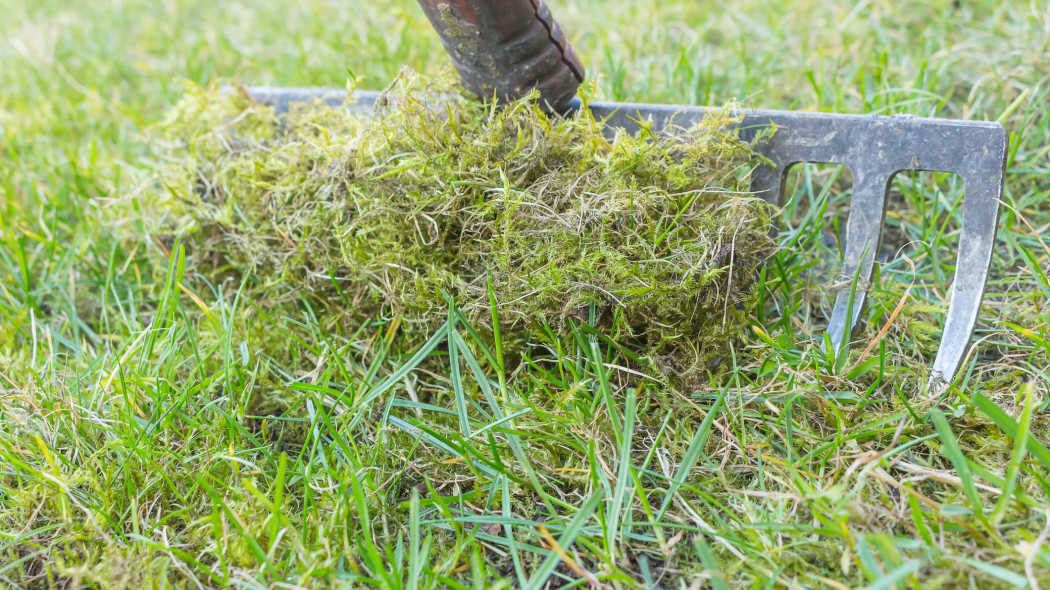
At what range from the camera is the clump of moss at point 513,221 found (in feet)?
4.59

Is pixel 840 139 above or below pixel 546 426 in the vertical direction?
above

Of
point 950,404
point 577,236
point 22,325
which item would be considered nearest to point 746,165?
point 577,236

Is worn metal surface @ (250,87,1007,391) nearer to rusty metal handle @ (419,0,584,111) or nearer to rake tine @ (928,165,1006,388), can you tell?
rake tine @ (928,165,1006,388)

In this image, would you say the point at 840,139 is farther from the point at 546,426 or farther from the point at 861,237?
the point at 546,426

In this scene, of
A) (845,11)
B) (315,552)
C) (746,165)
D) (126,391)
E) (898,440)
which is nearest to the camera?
(315,552)

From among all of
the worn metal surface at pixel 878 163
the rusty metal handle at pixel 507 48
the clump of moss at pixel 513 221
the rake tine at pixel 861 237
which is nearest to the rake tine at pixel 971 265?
the worn metal surface at pixel 878 163

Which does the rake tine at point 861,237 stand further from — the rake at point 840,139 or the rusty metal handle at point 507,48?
the rusty metal handle at point 507,48

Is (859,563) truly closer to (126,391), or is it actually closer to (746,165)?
(746,165)

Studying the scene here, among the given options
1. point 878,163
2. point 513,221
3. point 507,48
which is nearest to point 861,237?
point 878,163

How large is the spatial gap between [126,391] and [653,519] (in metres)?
1.07

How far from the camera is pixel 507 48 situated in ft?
4.85

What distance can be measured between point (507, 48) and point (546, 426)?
2.67ft

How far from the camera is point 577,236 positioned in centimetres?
141

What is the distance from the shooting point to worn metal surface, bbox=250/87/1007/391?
1.38 m
